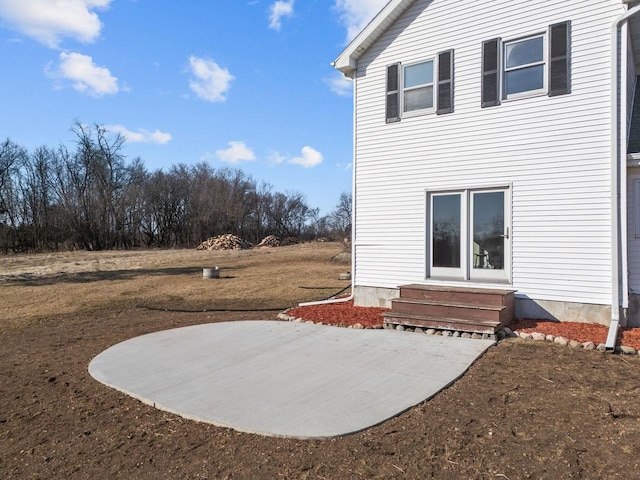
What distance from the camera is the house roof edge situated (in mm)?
8297

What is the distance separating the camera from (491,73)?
7.58 metres

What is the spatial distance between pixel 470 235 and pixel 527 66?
3.01 m

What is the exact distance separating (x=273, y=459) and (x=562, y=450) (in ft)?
6.47

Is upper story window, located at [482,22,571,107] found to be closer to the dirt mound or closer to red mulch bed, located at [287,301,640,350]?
red mulch bed, located at [287,301,640,350]

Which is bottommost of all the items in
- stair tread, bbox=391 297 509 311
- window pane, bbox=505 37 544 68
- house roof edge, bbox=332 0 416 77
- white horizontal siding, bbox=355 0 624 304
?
stair tread, bbox=391 297 509 311

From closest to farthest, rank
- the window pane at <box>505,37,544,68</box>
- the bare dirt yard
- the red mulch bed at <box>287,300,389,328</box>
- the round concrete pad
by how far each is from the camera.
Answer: the bare dirt yard
the round concrete pad
the window pane at <box>505,37,544,68</box>
the red mulch bed at <box>287,300,389,328</box>

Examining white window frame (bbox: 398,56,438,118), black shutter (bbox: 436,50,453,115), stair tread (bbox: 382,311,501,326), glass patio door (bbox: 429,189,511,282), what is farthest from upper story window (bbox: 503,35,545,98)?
stair tread (bbox: 382,311,501,326)

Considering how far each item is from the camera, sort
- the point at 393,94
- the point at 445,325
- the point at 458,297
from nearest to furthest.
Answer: the point at 445,325
the point at 458,297
the point at 393,94

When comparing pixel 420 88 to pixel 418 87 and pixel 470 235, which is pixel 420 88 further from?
pixel 470 235

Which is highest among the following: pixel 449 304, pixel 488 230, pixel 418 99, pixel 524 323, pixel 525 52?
pixel 525 52

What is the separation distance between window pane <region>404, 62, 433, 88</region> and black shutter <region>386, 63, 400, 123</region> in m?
0.18

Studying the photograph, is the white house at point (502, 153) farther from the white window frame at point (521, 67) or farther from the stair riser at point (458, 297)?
the stair riser at point (458, 297)

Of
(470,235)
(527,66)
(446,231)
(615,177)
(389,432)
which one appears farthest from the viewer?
(446,231)

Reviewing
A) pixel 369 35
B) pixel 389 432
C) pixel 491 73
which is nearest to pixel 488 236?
pixel 491 73
